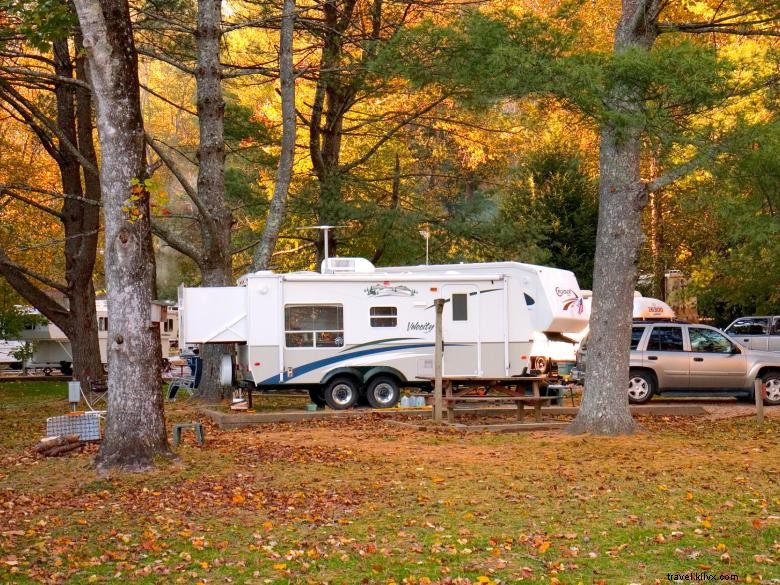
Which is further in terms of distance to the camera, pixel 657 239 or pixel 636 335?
pixel 657 239

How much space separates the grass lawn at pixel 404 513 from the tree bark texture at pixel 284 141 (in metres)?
6.90

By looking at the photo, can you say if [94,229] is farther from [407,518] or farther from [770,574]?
[770,574]

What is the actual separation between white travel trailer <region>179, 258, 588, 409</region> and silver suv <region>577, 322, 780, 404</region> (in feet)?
4.51

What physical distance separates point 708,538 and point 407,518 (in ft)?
7.68

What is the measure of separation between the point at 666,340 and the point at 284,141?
8023 millimetres

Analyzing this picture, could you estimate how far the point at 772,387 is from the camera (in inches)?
798

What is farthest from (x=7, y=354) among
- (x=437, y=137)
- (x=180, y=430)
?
(x=180, y=430)

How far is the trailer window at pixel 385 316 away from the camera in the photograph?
1959 cm

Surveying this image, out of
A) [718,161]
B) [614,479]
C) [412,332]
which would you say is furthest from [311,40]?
[614,479]

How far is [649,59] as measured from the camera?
12.3m

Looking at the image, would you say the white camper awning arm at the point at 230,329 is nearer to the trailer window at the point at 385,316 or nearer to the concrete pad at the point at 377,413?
the concrete pad at the point at 377,413

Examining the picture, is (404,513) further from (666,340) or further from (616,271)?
(666,340)

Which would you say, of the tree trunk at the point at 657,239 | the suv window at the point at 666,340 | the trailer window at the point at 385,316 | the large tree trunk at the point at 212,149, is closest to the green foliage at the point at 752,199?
the suv window at the point at 666,340

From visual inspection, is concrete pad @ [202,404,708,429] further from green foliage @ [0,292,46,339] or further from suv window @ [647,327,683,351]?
green foliage @ [0,292,46,339]
